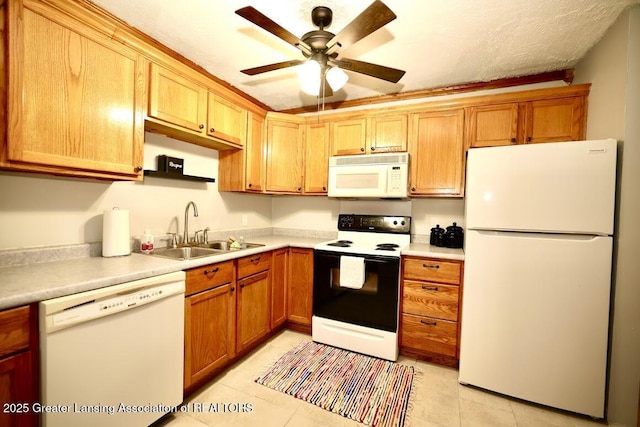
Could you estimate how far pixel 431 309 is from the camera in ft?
7.17

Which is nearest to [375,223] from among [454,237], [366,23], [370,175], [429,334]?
[370,175]

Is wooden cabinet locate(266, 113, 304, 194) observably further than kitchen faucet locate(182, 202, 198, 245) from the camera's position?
Yes

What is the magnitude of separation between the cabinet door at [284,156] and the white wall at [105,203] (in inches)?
19.2

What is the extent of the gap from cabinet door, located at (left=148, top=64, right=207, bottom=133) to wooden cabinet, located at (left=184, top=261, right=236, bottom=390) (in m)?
1.09

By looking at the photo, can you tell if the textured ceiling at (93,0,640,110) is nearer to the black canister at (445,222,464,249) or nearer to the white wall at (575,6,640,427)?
the white wall at (575,6,640,427)

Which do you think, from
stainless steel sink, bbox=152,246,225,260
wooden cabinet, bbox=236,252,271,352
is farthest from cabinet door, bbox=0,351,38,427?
wooden cabinet, bbox=236,252,271,352

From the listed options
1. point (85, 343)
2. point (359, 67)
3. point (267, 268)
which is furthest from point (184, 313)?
point (359, 67)

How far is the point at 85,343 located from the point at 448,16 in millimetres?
2605

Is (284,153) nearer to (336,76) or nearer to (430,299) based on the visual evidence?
(336,76)

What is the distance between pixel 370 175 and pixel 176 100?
173 cm

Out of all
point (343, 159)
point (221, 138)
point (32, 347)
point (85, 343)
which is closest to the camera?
point (32, 347)

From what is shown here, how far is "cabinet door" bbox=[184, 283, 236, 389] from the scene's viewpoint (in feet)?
5.53

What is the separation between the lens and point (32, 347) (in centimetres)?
106

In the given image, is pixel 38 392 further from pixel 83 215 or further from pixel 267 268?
pixel 267 268
